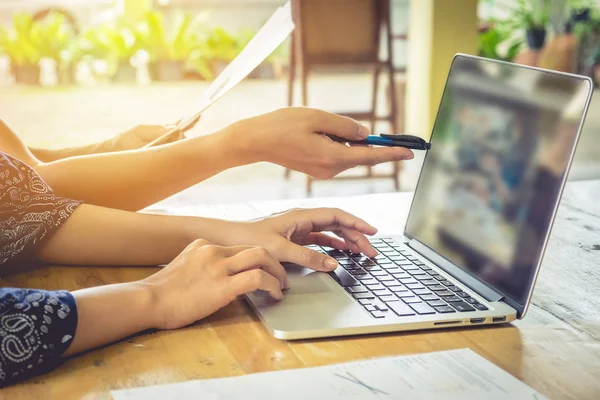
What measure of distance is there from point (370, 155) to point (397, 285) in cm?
15

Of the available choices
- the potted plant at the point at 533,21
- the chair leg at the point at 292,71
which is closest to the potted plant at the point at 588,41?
the potted plant at the point at 533,21

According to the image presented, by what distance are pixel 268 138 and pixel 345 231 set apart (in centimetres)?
15

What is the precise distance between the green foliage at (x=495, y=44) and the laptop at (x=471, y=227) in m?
3.92

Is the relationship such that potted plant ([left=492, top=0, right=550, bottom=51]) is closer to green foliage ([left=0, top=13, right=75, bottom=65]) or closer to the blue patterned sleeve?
green foliage ([left=0, top=13, right=75, bottom=65])

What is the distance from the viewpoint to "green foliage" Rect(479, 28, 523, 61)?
15.9 ft

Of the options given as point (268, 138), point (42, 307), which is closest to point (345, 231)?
point (268, 138)

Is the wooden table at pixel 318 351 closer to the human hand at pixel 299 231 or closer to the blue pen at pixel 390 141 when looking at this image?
the human hand at pixel 299 231

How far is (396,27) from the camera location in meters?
5.88

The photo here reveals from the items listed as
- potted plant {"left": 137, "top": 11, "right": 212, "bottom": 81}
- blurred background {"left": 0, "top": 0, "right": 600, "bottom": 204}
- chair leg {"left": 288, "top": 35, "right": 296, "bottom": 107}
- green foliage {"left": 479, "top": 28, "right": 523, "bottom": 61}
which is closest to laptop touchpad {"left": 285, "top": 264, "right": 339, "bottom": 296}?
blurred background {"left": 0, "top": 0, "right": 600, "bottom": 204}

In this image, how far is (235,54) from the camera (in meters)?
4.69

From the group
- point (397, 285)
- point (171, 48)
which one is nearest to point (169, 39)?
point (171, 48)

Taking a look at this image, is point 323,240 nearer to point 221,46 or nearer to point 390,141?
point 390,141

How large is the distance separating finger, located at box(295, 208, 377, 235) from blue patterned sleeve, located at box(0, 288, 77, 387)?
345 mm

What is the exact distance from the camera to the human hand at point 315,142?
907 mm
